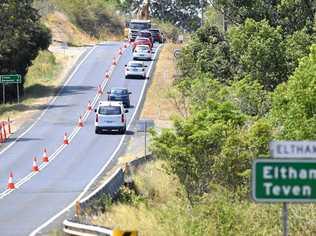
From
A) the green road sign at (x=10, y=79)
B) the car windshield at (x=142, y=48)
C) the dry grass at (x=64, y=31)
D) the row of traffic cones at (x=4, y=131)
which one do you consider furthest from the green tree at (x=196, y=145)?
the dry grass at (x=64, y=31)

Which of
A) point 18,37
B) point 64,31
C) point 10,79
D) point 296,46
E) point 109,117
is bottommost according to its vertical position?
point 109,117

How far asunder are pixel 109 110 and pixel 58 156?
7.75 metres

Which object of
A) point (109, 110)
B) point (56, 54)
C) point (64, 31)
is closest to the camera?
point (109, 110)

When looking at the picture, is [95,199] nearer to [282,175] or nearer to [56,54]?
[282,175]

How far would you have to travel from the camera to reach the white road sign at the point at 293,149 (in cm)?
1023

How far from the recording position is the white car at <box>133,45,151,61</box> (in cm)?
8150

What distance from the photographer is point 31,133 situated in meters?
49.8

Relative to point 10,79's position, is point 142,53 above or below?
above

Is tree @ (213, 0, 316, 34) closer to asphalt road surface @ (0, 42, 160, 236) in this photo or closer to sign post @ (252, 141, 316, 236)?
asphalt road surface @ (0, 42, 160, 236)

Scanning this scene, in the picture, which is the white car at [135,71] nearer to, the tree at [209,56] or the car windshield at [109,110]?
the tree at [209,56]

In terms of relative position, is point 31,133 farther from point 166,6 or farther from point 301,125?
point 166,6

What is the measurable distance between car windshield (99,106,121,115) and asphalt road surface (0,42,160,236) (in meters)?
1.19

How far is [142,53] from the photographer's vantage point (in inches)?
3214

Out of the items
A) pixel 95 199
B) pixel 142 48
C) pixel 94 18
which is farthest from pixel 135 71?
pixel 94 18
